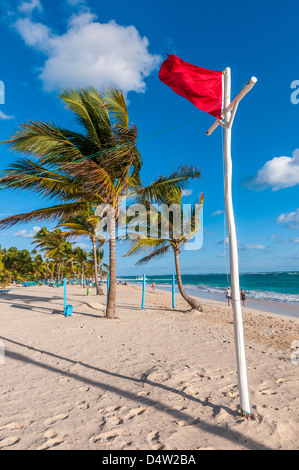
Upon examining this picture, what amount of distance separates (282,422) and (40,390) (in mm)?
3279

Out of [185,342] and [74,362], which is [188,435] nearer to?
[74,362]

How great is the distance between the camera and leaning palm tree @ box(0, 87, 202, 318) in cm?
802

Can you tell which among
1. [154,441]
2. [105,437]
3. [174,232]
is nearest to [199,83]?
[154,441]

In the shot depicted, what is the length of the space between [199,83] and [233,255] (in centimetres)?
233

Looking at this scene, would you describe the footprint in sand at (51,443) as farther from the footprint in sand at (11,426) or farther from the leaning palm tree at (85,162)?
the leaning palm tree at (85,162)

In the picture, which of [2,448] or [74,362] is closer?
[2,448]

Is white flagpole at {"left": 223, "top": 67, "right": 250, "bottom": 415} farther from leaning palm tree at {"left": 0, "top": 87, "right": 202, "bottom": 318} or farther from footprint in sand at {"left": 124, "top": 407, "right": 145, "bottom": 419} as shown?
leaning palm tree at {"left": 0, "top": 87, "right": 202, "bottom": 318}

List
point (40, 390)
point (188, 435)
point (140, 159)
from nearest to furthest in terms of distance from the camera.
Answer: point (188, 435)
point (40, 390)
point (140, 159)

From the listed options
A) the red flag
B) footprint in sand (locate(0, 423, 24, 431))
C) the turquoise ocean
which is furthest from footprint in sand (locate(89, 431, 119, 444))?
the red flag

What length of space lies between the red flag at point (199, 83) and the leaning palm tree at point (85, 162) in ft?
14.6

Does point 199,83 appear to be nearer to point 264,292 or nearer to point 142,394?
point 142,394

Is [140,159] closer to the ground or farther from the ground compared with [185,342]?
farther from the ground

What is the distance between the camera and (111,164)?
864cm
